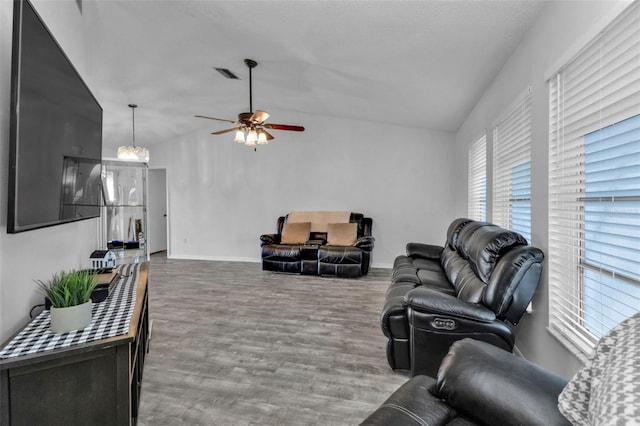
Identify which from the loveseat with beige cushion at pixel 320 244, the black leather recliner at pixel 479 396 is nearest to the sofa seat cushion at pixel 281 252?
the loveseat with beige cushion at pixel 320 244

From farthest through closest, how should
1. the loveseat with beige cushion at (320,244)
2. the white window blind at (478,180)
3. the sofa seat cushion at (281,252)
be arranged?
the sofa seat cushion at (281,252) → the loveseat with beige cushion at (320,244) → the white window blind at (478,180)

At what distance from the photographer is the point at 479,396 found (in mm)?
990

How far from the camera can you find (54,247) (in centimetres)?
169

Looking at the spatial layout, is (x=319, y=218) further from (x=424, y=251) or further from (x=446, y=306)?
(x=446, y=306)

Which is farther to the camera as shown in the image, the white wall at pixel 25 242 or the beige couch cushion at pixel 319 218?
the beige couch cushion at pixel 319 218

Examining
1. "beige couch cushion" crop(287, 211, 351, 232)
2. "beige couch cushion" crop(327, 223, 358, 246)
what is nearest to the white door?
"beige couch cushion" crop(287, 211, 351, 232)

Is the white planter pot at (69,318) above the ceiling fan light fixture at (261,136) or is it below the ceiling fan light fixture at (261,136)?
below

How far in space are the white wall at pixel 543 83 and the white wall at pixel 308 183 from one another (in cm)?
306

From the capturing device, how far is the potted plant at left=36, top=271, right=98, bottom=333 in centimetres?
125

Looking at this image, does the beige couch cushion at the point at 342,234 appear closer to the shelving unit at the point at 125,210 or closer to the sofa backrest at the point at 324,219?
the sofa backrest at the point at 324,219

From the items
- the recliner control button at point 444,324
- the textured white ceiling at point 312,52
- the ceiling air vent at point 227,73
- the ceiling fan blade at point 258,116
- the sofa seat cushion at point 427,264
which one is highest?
the ceiling air vent at point 227,73

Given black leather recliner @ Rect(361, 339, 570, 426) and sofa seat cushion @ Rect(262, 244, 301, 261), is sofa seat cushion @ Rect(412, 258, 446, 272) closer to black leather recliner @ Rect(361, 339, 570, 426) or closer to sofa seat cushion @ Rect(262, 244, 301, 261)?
sofa seat cushion @ Rect(262, 244, 301, 261)

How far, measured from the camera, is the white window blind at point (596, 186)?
49.1 inches

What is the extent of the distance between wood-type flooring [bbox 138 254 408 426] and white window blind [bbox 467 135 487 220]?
5.54 feet
